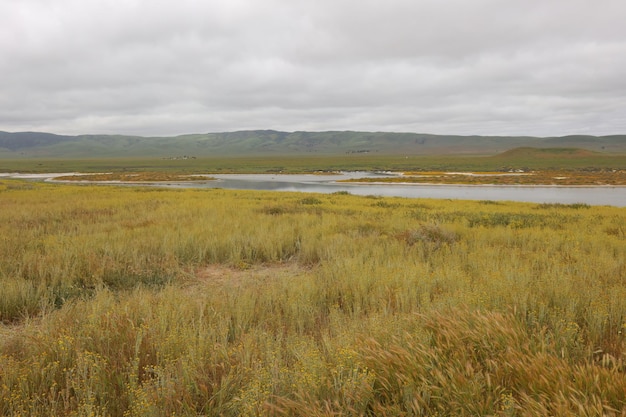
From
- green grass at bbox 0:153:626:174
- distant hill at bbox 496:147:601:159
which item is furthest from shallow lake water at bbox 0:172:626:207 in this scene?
distant hill at bbox 496:147:601:159

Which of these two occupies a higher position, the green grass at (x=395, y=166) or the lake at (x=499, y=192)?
the green grass at (x=395, y=166)

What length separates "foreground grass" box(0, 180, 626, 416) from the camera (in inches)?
105

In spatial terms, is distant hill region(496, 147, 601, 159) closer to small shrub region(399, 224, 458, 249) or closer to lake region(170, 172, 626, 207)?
lake region(170, 172, 626, 207)

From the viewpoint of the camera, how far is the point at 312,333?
13.9 feet

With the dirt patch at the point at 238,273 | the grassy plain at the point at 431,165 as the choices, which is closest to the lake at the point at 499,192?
the dirt patch at the point at 238,273

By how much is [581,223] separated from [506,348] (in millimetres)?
12507

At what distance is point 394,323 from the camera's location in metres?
3.73

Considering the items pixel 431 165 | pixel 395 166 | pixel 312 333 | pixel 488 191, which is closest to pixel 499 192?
pixel 488 191

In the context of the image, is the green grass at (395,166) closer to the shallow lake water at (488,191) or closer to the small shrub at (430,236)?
the shallow lake water at (488,191)

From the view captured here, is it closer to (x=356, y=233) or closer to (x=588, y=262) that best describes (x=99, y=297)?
(x=356, y=233)

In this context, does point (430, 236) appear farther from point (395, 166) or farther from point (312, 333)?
point (395, 166)

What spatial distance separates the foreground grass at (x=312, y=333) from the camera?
267cm

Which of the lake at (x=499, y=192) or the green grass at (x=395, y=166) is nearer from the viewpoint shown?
the lake at (x=499, y=192)

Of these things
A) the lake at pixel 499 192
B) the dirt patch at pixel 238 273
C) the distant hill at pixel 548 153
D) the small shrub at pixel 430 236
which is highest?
the distant hill at pixel 548 153
